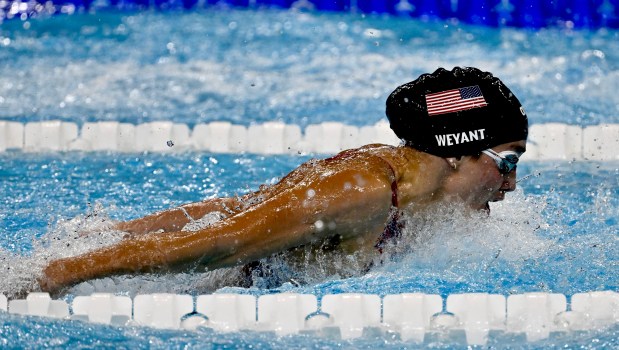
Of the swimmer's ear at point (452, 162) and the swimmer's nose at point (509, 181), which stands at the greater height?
the swimmer's ear at point (452, 162)

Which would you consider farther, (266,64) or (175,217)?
(266,64)

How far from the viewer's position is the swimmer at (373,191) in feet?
7.16

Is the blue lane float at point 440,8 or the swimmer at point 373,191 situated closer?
the swimmer at point 373,191

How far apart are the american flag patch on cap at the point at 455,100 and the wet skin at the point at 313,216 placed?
0.12m

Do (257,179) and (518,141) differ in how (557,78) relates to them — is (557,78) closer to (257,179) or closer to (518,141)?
(257,179)

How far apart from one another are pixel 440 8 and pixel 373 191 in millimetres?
5041

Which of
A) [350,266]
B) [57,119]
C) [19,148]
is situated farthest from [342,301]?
[57,119]

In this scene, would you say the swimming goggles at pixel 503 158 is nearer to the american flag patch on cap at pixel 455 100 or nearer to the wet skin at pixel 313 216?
the wet skin at pixel 313 216

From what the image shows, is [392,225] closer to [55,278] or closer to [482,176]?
[482,176]

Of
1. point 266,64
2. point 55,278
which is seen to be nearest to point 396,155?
point 55,278

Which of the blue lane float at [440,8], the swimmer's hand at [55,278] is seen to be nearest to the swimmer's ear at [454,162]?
the swimmer's hand at [55,278]

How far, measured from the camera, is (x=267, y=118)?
507 centimetres

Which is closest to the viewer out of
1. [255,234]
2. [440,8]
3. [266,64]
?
[255,234]

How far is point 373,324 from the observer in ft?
7.89
